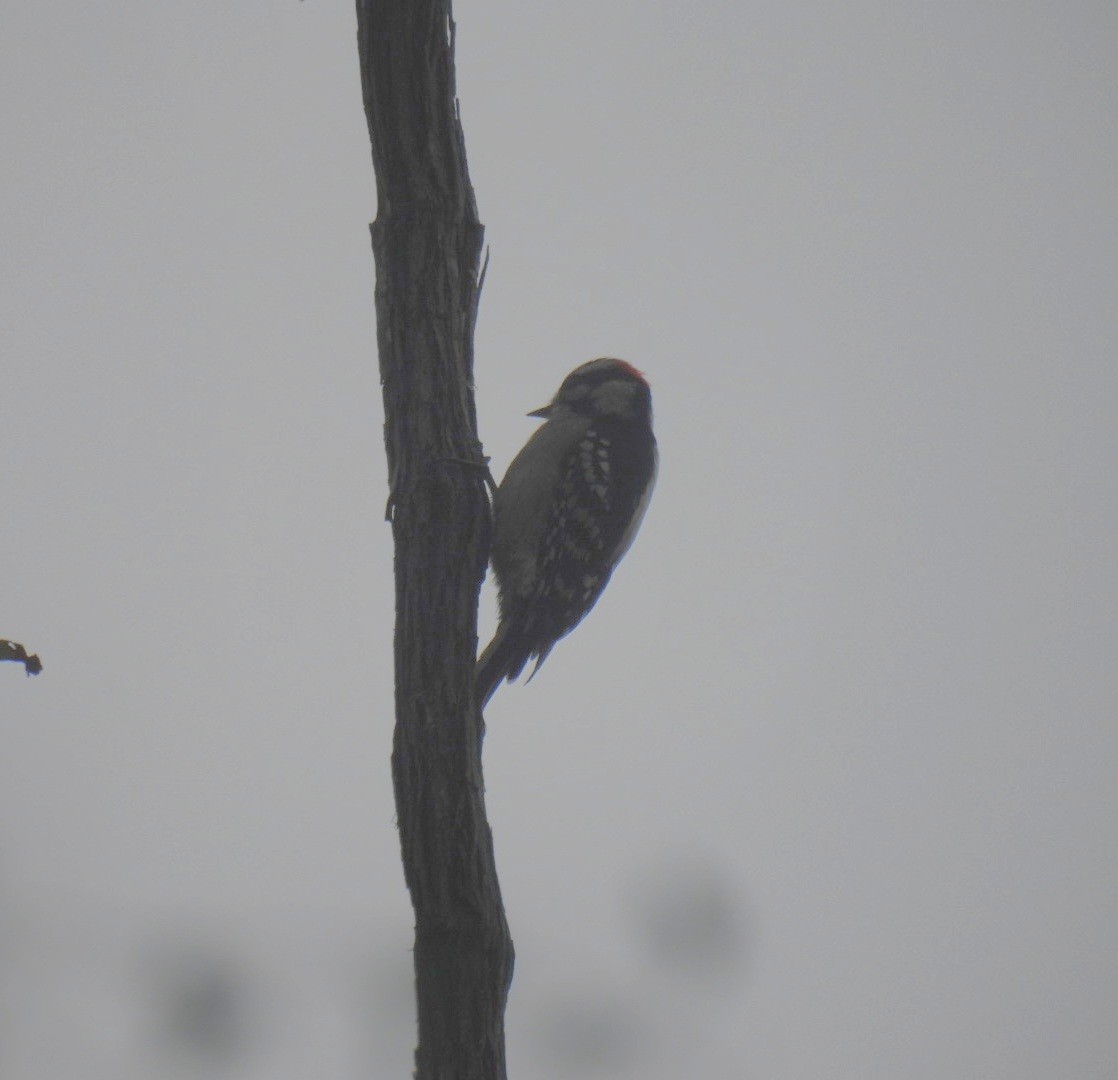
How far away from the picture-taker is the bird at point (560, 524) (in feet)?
15.3

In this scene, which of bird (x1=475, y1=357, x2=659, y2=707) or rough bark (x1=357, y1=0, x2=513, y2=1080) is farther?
bird (x1=475, y1=357, x2=659, y2=707)

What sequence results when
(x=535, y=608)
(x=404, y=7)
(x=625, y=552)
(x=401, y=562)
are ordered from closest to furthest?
(x=404, y=7), (x=401, y=562), (x=535, y=608), (x=625, y=552)

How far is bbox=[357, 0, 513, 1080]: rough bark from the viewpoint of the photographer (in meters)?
2.75

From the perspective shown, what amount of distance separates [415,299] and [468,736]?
42.8 inches

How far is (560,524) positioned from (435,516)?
5.48 ft

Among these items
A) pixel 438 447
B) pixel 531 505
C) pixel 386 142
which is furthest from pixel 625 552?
pixel 386 142

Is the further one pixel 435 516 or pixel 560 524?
pixel 560 524

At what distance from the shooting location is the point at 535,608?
470cm

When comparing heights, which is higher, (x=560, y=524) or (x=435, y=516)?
(x=560, y=524)

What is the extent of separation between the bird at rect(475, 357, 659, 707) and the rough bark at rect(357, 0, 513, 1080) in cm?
128

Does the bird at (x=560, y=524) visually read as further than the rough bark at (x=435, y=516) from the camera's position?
Yes

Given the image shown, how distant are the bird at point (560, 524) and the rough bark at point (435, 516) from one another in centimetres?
128

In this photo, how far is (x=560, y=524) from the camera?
15.6ft

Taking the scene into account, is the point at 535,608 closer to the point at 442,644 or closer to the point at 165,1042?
the point at 442,644
